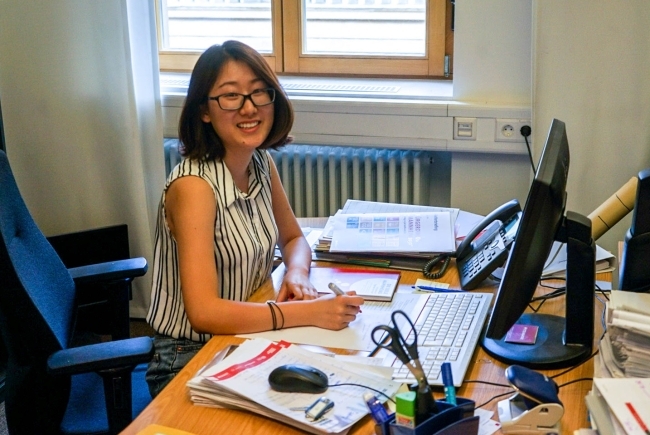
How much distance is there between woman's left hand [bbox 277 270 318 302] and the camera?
5.41 ft

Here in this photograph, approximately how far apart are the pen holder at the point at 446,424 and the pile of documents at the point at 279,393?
0.10 metres

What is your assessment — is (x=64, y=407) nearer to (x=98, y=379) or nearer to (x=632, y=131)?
(x=98, y=379)

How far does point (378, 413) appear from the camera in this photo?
1.09m

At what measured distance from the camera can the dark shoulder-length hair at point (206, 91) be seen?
1.68m

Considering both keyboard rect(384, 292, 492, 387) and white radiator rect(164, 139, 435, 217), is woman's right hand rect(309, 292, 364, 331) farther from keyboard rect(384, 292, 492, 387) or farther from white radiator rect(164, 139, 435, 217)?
white radiator rect(164, 139, 435, 217)

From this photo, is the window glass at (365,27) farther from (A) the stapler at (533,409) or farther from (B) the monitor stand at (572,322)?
(A) the stapler at (533,409)

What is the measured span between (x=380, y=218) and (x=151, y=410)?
95cm

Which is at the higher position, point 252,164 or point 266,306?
point 252,164

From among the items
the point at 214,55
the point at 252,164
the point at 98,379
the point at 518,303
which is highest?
the point at 214,55

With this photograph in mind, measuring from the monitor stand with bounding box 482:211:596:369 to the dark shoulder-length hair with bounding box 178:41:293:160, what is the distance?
776 mm

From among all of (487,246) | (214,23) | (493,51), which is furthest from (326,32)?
(487,246)

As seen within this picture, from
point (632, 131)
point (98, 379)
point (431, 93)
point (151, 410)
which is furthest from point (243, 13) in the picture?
point (151, 410)

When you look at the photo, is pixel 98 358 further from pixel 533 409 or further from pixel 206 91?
pixel 533 409

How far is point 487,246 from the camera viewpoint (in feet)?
5.70
